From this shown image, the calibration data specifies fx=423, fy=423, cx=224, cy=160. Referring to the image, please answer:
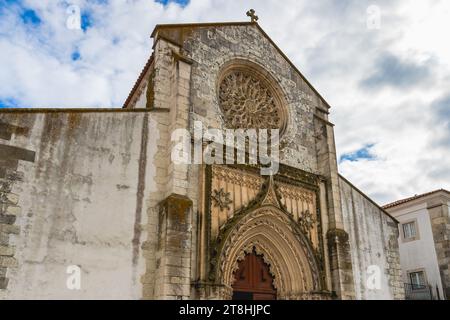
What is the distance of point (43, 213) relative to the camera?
7750 mm

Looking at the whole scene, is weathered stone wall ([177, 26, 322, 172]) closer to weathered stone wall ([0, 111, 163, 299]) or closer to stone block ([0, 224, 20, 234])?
weathered stone wall ([0, 111, 163, 299])

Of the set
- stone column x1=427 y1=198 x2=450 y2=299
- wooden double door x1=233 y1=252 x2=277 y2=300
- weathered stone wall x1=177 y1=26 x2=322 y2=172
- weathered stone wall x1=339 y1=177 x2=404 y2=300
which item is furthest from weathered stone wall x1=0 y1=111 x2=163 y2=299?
stone column x1=427 y1=198 x2=450 y2=299

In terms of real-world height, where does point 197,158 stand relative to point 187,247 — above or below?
above

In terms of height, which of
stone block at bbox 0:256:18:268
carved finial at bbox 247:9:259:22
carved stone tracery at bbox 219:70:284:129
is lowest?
stone block at bbox 0:256:18:268

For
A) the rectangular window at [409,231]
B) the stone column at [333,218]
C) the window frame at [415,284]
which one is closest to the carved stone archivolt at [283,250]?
the stone column at [333,218]

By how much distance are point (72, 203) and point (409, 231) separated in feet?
51.0

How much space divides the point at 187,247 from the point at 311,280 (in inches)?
154

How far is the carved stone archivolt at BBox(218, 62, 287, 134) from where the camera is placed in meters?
11.6

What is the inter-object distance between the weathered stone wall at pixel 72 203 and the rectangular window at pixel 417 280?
45.0 feet

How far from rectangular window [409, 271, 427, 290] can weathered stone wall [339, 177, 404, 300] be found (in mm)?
5545

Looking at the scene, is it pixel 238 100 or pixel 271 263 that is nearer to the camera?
pixel 271 263
